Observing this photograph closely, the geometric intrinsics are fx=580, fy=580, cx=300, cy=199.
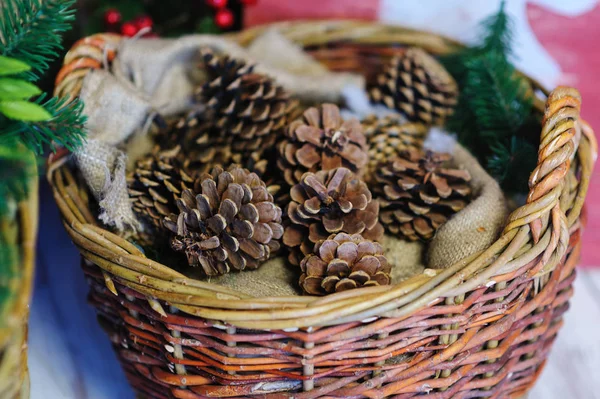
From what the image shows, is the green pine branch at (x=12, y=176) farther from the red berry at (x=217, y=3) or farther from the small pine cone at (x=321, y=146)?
the red berry at (x=217, y=3)

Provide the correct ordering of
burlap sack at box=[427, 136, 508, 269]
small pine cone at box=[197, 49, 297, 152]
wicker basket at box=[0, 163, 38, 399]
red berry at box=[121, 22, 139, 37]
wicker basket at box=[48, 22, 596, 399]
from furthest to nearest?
1. red berry at box=[121, 22, 139, 37]
2. small pine cone at box=[197, 49, 297, 152]
3. burlap sack at box=[427, 136, 508, 269]
4. wicker basket at box=[48, 22, 596, 399]
5. wicker basket at box=[0, 163, 38, 399]

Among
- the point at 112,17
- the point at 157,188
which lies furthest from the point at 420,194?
the point at 112,17

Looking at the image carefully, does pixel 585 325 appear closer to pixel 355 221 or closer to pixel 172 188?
pixel 355 221

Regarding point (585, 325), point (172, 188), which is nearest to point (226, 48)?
point (172, 188)

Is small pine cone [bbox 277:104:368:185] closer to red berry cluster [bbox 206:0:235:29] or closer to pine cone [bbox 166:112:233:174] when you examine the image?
pine cone [bbox 166:112:233:174]

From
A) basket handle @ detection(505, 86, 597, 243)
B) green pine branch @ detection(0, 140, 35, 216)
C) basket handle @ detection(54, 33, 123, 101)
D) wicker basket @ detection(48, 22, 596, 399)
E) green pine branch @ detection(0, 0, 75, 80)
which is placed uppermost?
green pine branch @ detection(0, 0, 75, 80)

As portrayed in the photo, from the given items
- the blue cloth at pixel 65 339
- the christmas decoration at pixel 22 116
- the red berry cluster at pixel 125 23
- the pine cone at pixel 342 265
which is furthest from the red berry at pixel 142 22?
the pine cone at pixel 342 265

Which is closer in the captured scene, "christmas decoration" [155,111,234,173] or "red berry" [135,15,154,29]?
"christmas decoration" [155,111,234,173]

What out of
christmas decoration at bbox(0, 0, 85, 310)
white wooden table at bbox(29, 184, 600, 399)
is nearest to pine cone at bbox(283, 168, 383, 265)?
christmas decoration at bbox(0, 0, 85, 310)
